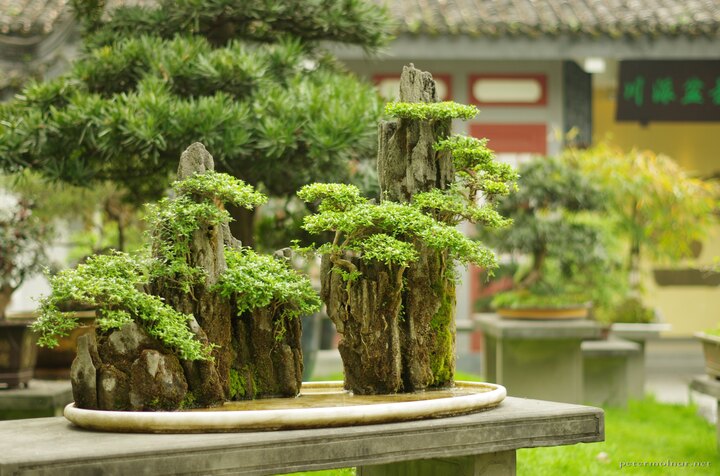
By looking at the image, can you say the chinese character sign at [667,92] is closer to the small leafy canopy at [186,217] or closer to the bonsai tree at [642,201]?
the bonsai tree at [642,201]

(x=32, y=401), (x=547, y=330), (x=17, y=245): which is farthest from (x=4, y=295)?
(x=547, y=330)

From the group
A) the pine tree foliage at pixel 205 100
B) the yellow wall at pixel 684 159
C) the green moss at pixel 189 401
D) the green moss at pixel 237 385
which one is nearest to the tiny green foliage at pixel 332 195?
the green moss at pixel 237 385

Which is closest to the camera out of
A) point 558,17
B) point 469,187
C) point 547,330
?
point 469,187

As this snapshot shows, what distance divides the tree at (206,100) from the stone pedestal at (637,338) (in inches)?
179

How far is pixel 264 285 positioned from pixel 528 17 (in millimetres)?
8975

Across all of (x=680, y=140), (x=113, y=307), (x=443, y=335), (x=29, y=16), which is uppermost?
(x=29, y=16)

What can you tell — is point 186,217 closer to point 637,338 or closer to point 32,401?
point 32,401

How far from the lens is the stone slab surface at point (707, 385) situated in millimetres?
5445

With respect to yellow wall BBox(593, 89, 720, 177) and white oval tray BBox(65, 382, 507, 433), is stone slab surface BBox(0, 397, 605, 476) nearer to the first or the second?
white oval tray BBox(65, 382, 507, 433)

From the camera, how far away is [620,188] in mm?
9391

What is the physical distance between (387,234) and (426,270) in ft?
0.63

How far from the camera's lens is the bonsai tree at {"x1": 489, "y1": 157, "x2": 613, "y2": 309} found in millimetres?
7555

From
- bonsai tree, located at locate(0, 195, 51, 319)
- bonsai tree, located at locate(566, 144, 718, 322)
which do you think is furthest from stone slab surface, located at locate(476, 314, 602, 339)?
bonsai tree, located at locate(0, 195, 51, 319)

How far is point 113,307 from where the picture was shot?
9.12 feet
